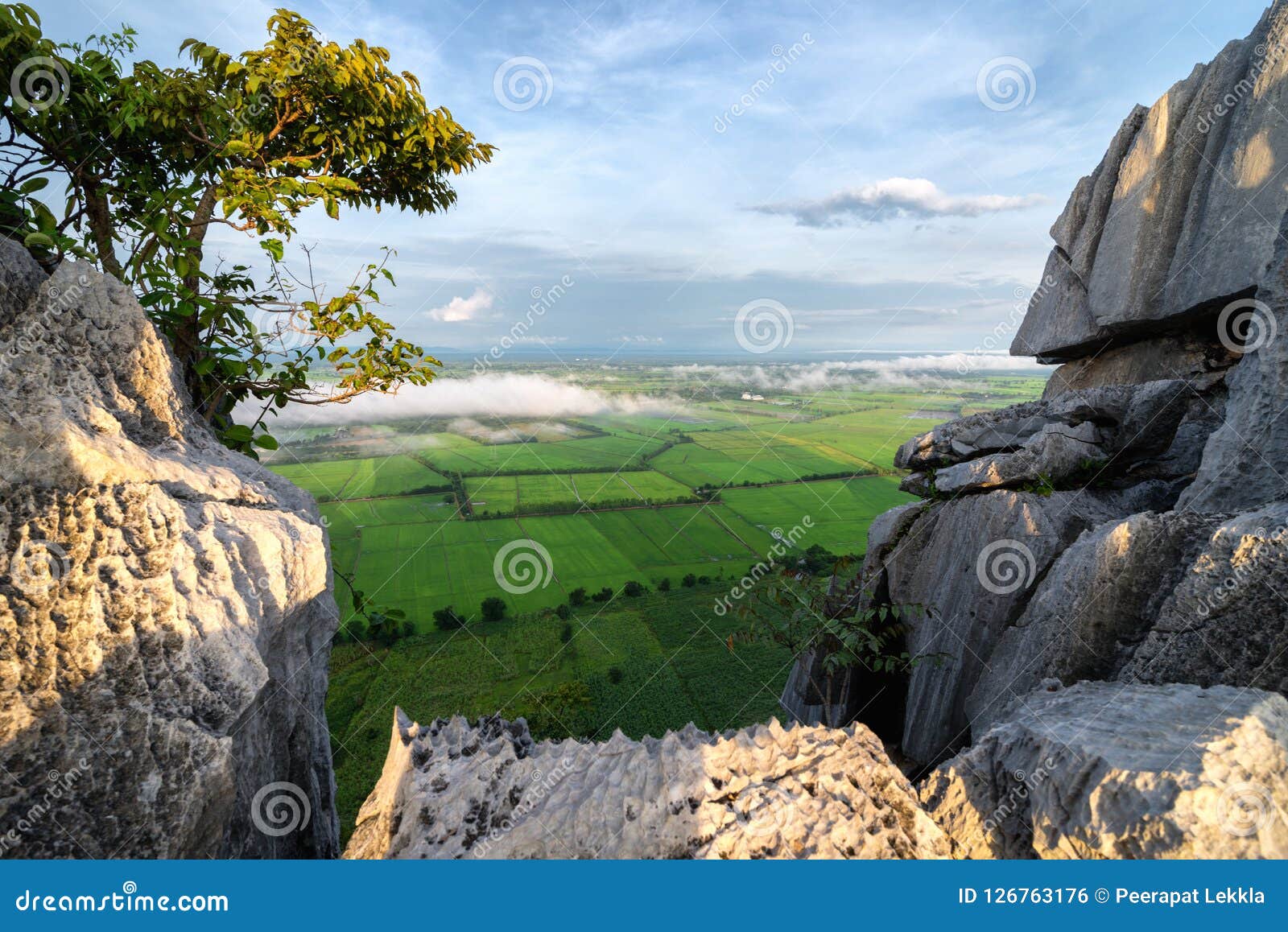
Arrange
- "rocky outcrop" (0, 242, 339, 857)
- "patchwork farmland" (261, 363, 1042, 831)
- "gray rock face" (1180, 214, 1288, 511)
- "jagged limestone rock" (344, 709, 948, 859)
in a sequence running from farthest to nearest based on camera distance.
A: "patchwork farmland" (261, 363, 1042, 831) < "gray rock face" (1180, 214, 1288, 511) < "jagged limestone rock" (344, 709, 948, 859) < "rocky outcrop" (0, 242, 339, 857)

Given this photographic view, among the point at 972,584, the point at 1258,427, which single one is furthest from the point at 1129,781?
the point at 972,584

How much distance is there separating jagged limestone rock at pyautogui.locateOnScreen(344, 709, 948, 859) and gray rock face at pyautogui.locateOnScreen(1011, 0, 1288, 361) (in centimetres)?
790

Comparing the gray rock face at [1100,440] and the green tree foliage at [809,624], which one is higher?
the gray rock face at [1100,440]

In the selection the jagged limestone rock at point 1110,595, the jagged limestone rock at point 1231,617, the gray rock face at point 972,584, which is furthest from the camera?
the gray rock face at point 972,584

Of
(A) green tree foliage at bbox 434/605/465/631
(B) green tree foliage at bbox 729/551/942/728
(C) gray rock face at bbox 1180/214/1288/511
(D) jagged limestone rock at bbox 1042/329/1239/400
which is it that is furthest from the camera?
(A) green tree foliage at bbox 434/605/465/631

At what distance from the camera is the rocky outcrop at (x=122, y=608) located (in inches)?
134

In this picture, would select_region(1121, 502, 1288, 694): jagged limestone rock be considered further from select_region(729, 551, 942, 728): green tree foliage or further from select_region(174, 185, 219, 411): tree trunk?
select_region(174, 185, 219, 411): tree trunk

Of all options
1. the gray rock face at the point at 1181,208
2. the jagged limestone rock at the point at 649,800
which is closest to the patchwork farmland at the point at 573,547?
the jagged limestone rock at the point at 649,800

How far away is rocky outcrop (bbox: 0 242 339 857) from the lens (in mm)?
3414

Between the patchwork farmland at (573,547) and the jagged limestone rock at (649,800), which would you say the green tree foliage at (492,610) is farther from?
the jagged limestone rock at (649,800)

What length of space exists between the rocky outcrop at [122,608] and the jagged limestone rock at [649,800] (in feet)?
3.98

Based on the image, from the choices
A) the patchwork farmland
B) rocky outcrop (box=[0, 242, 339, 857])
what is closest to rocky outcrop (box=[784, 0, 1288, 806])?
the patchwork farmland

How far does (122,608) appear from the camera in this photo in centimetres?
368

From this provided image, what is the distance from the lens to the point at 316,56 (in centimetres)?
563
